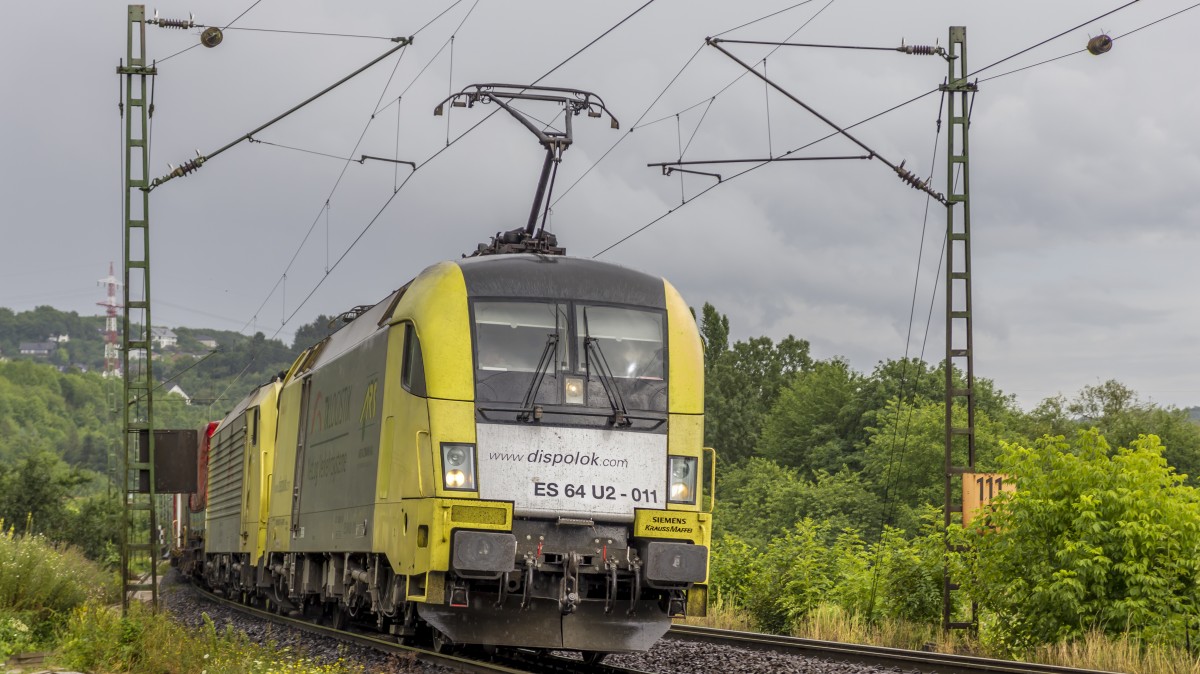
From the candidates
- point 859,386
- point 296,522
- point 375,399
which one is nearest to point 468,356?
point 375,399

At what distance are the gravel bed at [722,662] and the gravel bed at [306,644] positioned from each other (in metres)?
2.23

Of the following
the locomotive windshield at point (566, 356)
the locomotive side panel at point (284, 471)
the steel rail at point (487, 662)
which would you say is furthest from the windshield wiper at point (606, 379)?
the locomotive side panel at point (284, 471)

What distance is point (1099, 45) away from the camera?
14.8 meters

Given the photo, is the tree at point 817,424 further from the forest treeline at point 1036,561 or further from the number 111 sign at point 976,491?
the number 111 sign at point 976,491

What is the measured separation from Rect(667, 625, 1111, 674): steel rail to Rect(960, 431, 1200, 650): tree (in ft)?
4.25

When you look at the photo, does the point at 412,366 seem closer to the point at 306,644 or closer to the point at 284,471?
the point at 306,644

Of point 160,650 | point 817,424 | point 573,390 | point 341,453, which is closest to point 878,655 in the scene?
point 573,390

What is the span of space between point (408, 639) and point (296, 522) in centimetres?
321

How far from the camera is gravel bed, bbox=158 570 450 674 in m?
12.6

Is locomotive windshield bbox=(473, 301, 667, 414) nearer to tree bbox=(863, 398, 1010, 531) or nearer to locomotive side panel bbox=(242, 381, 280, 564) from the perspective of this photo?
locomotive side panel bbox=(242, 381, 280, 564)

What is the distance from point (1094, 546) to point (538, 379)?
6.31 metres

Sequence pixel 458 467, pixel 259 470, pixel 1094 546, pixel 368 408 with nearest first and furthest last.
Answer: pixel 458 467 → pixel 368 408 → pixel 1094 546 → pixel 259 470

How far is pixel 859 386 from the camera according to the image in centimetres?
8162

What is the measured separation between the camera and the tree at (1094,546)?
45.4ft
